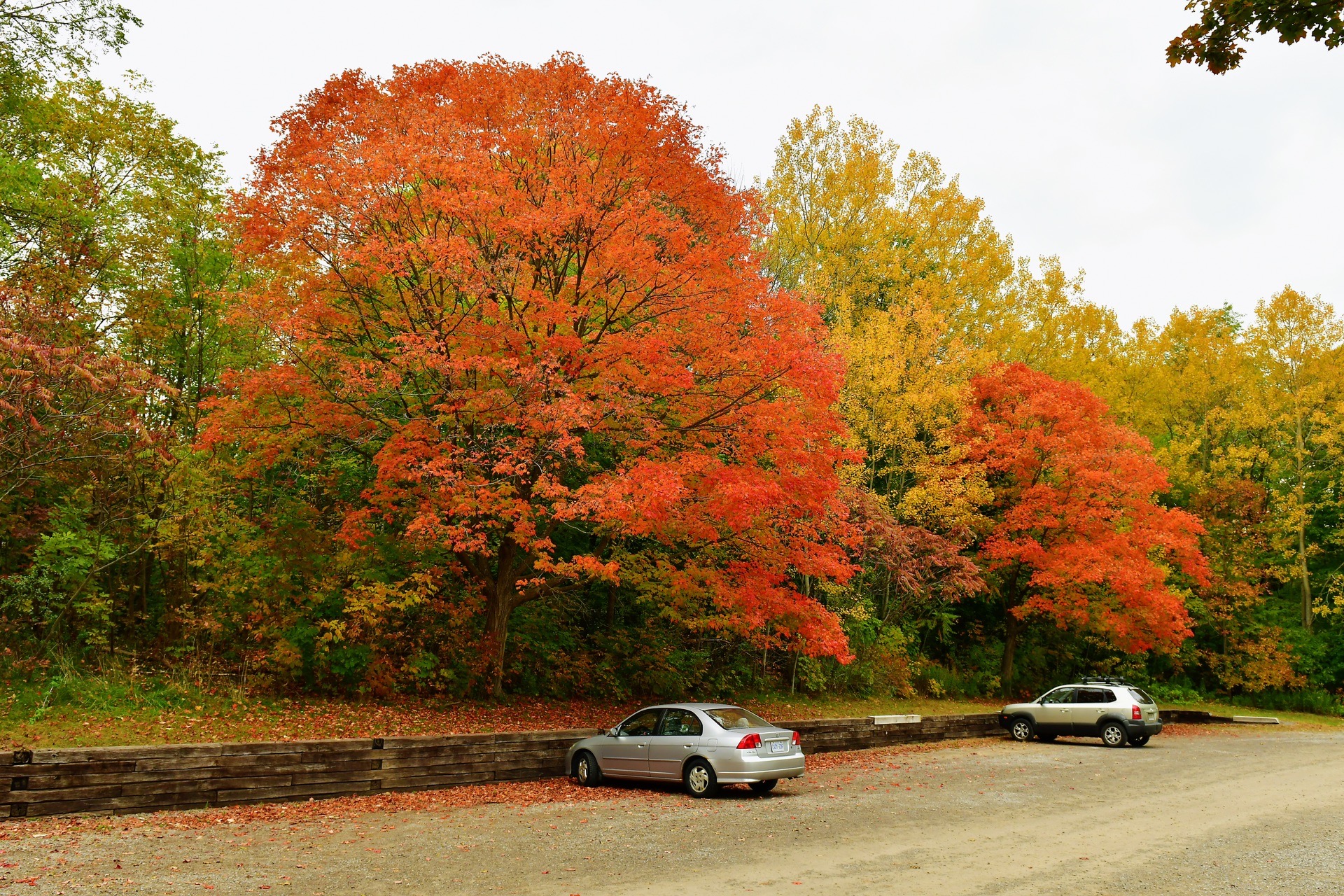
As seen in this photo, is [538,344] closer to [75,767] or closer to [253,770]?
[253,770]

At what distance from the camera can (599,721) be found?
632 inches

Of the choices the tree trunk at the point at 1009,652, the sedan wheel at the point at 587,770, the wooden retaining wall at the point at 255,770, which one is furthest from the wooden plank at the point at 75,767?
the tree trunk at the point at 1009,652

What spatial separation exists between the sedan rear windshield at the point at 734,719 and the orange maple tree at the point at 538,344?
99.0 inches

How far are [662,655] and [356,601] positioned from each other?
753 centimetres

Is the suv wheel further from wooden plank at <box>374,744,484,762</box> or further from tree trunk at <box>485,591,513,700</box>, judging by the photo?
wooden plank at <box>374,744,484,762</box>

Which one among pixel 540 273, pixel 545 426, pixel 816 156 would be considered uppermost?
pixel 816 156

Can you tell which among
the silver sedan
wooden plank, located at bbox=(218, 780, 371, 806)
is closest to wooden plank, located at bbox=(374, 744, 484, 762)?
wooden plank, located at bbox=(218, 780, 371, 806)

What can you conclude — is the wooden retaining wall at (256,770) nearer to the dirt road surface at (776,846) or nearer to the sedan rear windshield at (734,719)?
the dirt road surface at (776,846)

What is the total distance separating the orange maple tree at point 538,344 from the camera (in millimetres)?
12906

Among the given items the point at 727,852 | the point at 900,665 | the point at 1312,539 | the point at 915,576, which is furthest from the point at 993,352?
A: the point at 727,852

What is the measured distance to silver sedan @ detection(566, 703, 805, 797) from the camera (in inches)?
455

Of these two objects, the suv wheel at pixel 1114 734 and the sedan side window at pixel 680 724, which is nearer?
the sedan side window at pixel 680 724

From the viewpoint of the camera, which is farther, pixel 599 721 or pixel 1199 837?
pixel 599 721

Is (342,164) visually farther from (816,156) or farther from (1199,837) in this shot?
(816,156)
